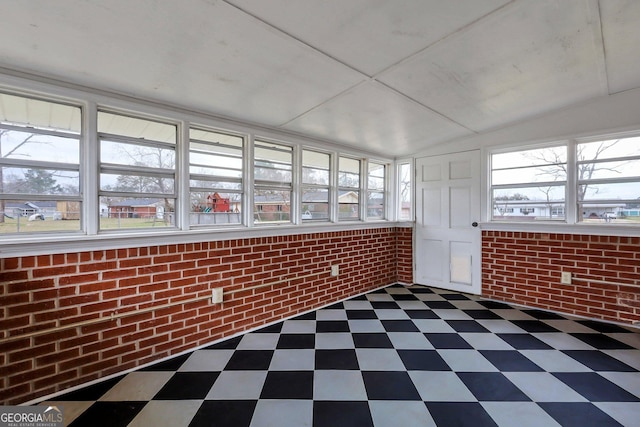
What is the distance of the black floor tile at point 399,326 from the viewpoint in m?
2.80

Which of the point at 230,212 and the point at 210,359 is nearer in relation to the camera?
the point at 210,359

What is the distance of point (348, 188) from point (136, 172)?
251cm

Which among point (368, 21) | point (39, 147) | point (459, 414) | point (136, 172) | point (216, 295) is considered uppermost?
point (368, 21)

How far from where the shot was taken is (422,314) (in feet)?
10.5

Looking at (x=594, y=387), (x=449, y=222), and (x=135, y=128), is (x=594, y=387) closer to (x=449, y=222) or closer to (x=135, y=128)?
(x=449, y=222)

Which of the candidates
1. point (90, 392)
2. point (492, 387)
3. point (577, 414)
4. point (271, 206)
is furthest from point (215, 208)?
point (577, 414)

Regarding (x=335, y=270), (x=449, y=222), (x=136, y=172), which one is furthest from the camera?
(x=449, y=222)

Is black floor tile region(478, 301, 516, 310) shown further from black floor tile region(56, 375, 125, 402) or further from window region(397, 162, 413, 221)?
black floor tile region(56, 375, 125, 402)

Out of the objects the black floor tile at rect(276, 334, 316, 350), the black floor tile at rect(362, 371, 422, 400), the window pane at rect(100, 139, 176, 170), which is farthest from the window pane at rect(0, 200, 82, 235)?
the black floor tile at rect(362, 371, 422, 400)

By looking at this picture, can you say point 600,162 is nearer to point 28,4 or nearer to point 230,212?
point 230,212

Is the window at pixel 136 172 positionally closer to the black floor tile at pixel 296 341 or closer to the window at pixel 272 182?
the window at pixel 272 182

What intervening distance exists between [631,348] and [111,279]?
4221 millimetres

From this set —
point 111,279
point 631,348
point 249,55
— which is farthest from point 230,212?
point 631,348

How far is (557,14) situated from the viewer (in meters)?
1.63
